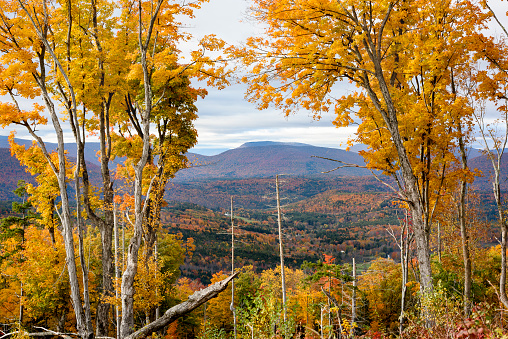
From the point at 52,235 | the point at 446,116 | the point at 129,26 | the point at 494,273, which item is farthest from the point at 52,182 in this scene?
the point at 494,273

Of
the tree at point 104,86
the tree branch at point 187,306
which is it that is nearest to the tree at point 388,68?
the tree at point 104,86

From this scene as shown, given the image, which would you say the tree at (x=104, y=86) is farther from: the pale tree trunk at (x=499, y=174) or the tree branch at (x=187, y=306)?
the pale tree trunk at (x=499, y=174)

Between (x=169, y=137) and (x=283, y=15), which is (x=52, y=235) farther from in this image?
(x=283, y=15)

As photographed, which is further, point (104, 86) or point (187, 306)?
point (104, 86)

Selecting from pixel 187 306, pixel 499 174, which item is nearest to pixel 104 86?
pixel 187 306

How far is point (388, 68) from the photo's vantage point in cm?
757

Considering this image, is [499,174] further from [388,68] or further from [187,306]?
[187,306]

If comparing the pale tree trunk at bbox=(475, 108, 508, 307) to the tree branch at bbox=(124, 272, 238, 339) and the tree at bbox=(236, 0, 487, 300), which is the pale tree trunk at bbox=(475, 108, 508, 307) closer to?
the tree at bbox=(236, 0, 487, 300)

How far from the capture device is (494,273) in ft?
66.5

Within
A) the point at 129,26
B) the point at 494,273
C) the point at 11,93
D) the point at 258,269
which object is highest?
the point at 129,26

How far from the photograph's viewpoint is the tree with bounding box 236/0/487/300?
6.29 meters

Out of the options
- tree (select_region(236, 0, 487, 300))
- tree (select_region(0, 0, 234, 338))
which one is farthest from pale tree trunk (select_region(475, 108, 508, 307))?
tree (select_region(0, 0, 234, 338))

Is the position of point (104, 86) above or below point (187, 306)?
above

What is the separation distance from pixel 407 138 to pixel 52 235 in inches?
739
